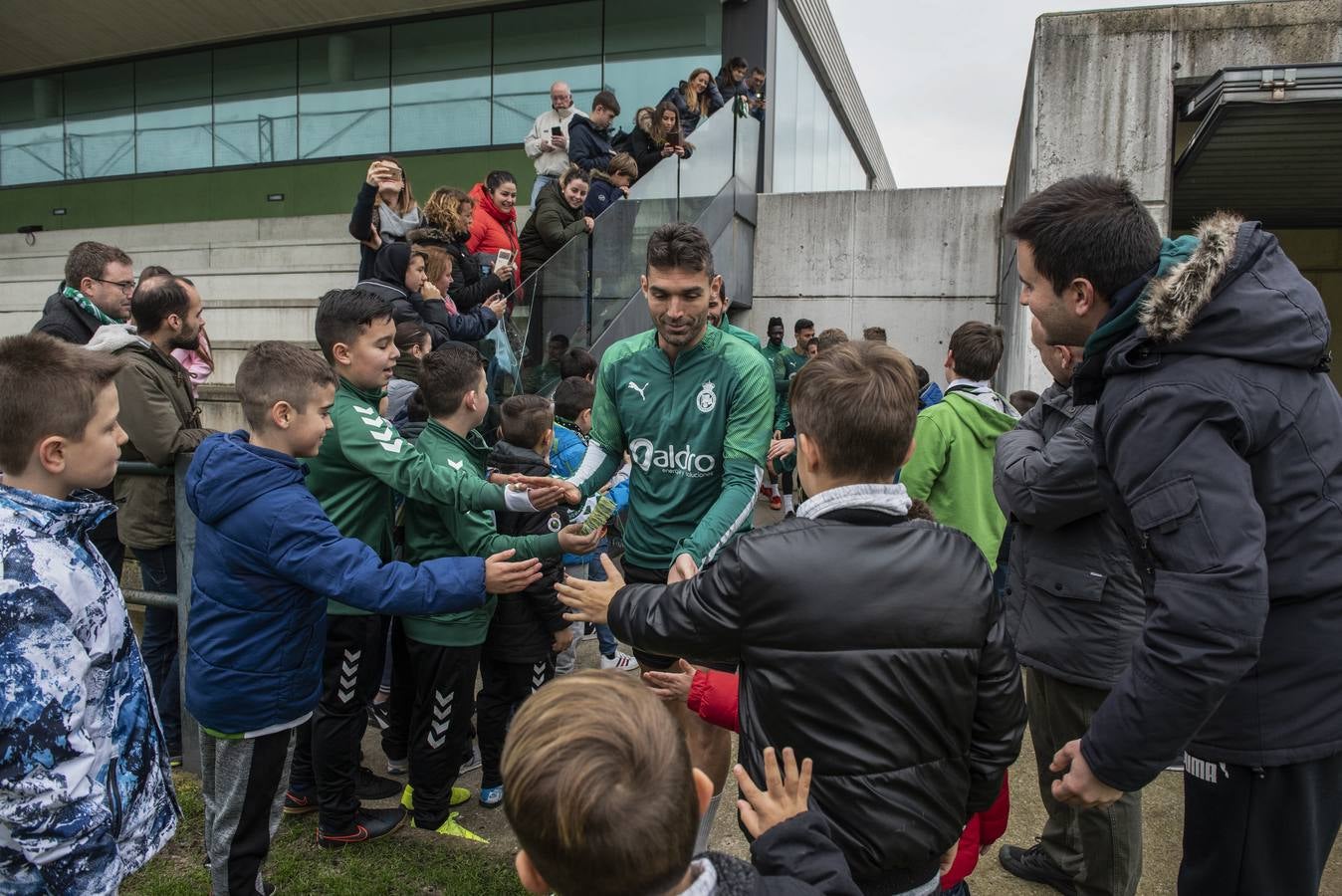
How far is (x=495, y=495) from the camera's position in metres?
3.38

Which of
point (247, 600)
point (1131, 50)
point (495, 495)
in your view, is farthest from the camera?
point (1131, 50)

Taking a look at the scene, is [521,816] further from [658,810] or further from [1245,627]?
[1245,627]

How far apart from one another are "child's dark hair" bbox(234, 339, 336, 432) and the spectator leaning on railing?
1131 millimetres

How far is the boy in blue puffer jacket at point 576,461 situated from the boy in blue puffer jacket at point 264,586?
2.12m

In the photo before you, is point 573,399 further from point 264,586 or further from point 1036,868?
point 1036,868

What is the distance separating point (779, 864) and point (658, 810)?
0.39 m

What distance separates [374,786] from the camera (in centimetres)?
394

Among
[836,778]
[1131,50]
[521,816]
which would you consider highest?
[1131,50]

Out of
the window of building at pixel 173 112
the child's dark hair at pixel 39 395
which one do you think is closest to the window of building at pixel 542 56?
the window of building at pixel 173 112

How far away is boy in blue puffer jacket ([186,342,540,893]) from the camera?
2.71 m

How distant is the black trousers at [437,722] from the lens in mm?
3471

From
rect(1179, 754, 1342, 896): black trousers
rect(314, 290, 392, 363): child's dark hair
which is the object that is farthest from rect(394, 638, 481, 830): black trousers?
rect(1179, 754, 1342, 896): black trousers

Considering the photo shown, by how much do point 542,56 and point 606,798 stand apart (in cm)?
1486

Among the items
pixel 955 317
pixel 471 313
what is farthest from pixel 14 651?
pixel 955 317
